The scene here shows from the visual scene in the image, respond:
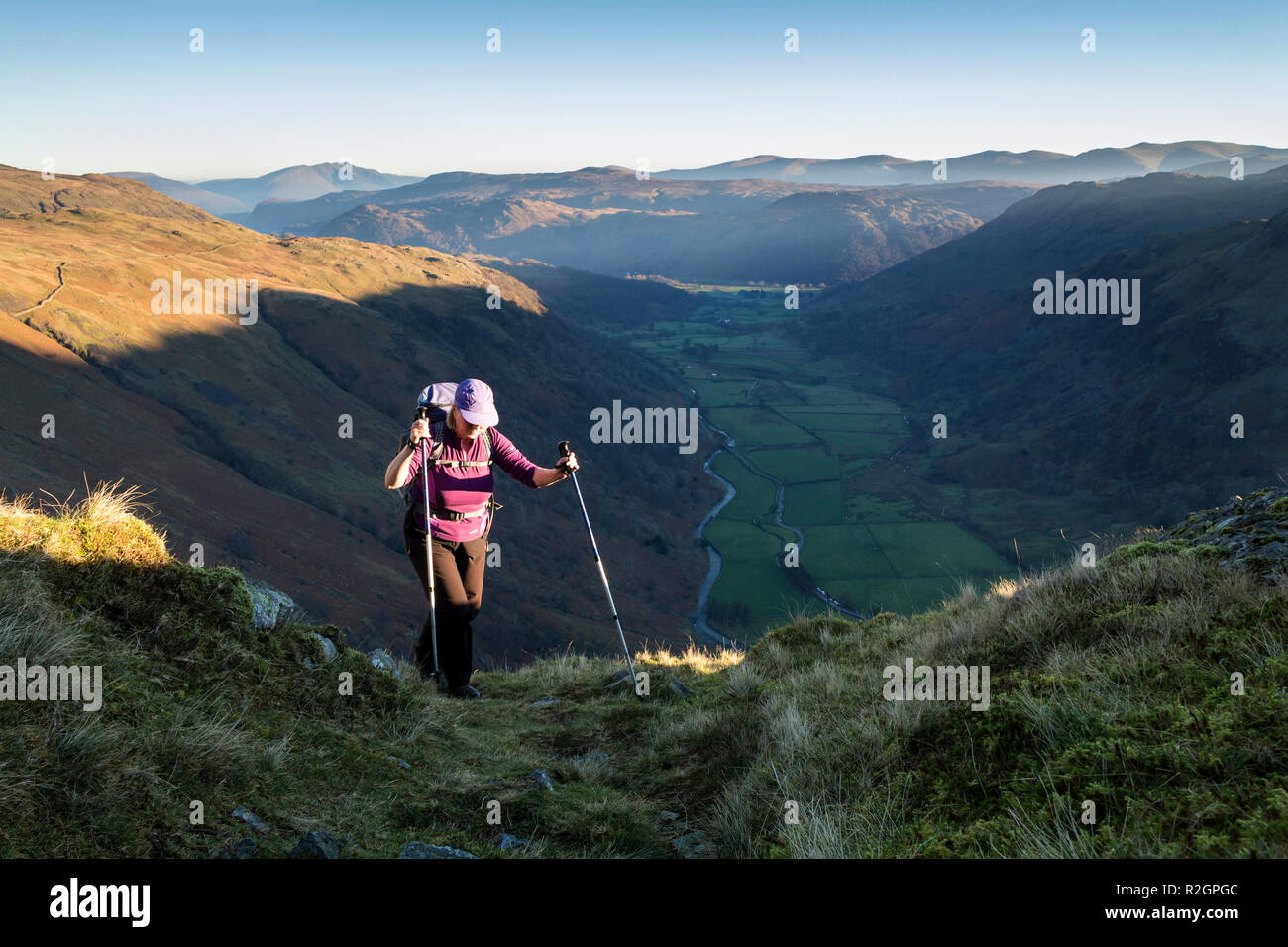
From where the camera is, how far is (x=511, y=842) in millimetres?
3975

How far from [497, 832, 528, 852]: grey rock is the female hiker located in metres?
3.42

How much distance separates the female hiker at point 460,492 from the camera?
Result: 7.37 meters

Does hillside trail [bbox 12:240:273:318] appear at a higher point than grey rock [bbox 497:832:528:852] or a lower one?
higher

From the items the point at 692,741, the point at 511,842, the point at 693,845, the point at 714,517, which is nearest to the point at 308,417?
the point at 714,517

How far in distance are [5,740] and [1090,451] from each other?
132789mm

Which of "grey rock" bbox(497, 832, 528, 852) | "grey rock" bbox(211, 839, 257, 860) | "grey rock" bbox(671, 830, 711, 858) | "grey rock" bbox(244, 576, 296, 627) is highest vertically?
"grey rock" bbox(244, 576, 296, 627)

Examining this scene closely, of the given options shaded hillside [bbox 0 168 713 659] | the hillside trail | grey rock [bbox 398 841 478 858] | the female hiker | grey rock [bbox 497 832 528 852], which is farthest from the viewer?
the hillside trail

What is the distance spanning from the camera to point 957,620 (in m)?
6.84

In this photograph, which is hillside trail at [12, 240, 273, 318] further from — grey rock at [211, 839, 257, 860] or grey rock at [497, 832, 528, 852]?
grey rock at [497, 832, 528, 852]

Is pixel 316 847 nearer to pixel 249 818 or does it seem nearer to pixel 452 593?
pixel 249 818

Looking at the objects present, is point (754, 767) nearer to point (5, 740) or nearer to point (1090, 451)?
point (5, 740)

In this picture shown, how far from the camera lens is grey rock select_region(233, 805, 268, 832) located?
3547 mm

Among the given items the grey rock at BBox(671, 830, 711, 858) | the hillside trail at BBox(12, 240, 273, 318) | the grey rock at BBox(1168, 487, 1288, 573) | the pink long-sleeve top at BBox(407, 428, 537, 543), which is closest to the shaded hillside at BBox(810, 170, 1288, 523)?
the grey rock at BBox(1168, 487, 1288, 573)
